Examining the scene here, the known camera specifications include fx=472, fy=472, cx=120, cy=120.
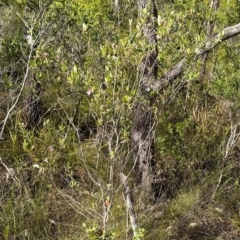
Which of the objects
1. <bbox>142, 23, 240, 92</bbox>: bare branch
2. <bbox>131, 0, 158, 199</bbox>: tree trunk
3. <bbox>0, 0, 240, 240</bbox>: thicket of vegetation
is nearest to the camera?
<bbox>0, 0, 240, 240</bbox>: thicket of vegetation

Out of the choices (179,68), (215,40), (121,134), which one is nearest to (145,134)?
(121,134)

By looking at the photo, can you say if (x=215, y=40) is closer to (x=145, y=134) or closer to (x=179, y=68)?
(x=179, y=68)

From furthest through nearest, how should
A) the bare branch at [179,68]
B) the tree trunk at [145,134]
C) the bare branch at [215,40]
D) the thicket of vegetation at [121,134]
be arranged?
1. the tree trunk at [145,134]
2. the bare branch at [179,68]
3. the bare branch at [215,40]
4. the thicket of vegetation at [121,134]

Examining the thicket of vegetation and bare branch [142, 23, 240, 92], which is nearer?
the thicket of vegetation

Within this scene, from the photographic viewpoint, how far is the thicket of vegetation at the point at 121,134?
297 centimetres

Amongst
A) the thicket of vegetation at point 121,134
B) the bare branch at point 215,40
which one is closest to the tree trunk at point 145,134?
the thicket of vegetation at point 121,134

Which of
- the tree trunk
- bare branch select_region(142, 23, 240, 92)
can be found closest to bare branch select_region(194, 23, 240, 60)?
bare branch select_region(142, 23, 240, 92)

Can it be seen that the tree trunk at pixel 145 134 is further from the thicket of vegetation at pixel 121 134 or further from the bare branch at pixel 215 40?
the bare branch at pixel 215 40

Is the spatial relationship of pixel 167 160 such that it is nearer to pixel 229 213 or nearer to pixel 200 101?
pixel 229 213

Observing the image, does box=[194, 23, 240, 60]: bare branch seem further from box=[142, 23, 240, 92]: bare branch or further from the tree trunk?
the tree trunk

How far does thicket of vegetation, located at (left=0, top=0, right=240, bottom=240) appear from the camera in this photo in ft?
9.73

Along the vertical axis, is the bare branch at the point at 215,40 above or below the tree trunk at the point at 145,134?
above

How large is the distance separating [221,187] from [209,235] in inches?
21.0

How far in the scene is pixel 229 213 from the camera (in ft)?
13.6
